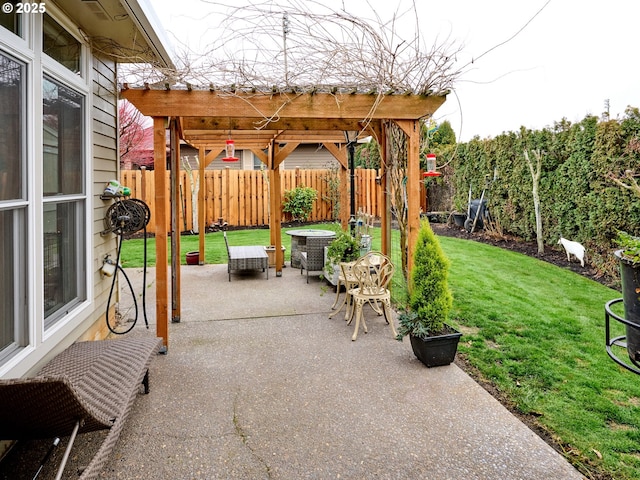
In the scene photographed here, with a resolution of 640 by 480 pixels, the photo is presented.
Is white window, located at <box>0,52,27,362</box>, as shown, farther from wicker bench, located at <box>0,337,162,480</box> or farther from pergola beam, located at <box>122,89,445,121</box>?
pergola beam, located at <box>122,89,445,121</box>

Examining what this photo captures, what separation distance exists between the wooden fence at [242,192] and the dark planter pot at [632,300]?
392 inches

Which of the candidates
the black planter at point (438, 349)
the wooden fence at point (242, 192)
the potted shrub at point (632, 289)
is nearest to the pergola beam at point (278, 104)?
the black planter at point (438, 349)

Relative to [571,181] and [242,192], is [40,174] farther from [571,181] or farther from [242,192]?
[242,192]

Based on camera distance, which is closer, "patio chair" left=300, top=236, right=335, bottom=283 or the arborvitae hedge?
the arborvitae hedge

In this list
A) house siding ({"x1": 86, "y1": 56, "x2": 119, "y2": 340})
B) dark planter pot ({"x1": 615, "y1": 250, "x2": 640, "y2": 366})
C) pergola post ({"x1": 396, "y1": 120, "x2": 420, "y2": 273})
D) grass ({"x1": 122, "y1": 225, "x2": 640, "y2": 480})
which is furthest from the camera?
pergola post ({"x1": 396, "y1": 120, "x2": 420, "y2": 273})

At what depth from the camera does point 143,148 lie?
14.2 metres

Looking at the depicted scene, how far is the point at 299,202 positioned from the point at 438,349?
9755mm

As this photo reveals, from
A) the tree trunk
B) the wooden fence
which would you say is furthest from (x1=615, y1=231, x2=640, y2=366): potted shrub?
the wooden fence

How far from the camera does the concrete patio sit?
2.10 meters

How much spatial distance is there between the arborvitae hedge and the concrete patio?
12.8ft

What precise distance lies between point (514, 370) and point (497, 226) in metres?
6.26

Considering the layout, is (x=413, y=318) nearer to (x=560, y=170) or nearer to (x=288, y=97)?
(x=288, y=97)

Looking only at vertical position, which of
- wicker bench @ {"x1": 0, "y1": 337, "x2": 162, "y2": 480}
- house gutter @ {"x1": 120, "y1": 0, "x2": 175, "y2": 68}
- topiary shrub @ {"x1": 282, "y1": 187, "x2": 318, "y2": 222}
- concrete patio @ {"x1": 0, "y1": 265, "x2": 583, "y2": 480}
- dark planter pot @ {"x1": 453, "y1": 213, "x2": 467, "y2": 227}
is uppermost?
house gutter @ {"x1": 120, "y1": 0, "x2": 175, "y2": 68}

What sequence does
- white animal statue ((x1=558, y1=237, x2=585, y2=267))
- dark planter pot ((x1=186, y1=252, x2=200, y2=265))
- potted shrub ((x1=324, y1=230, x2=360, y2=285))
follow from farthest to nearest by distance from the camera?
1. dark planter pot ((x1=186, y1=252, x2=200, y2=265))
2. white animal statue ((x1=558, y1=237, x2=585, y2=267))
3. potted shrub ((x1=324, y1=230, x2=360, y2=285))
